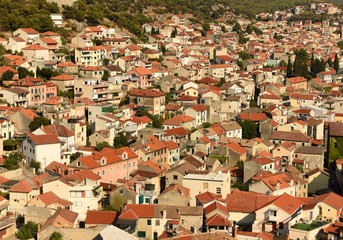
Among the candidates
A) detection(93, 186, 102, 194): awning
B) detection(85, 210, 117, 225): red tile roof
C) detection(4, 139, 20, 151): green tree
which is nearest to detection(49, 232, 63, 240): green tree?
detection(85, 210, 117, 225): red tile roof

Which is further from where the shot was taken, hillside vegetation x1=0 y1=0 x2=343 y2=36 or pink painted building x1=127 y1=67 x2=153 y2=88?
hillside vegetation x1=0 y1=0 x2=343 y2=36

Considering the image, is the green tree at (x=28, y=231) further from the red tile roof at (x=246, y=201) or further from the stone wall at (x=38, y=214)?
the red tile roof at (x=246, y=201)

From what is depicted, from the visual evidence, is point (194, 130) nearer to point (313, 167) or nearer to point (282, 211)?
point (313, 167)

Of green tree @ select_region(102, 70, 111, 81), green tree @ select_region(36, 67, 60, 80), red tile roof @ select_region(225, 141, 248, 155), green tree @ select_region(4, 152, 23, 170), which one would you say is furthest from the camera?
green tree @ select_region(102, 70, 111, 81)

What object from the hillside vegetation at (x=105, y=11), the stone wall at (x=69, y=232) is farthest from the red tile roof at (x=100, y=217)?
the hillside vegetation at (x=105, y=11)

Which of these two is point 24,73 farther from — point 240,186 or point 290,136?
point 290,136

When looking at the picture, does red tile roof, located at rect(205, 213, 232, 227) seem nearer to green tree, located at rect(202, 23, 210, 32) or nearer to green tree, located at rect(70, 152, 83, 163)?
green tree, located at rect(70, 152, 83, 163)

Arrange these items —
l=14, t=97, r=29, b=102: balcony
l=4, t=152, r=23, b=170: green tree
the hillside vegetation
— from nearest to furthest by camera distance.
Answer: l=4, t=152, r=23, b=170: green tree
l=14, t=97, r=29, b=102: balcony
the hillside vegetation
